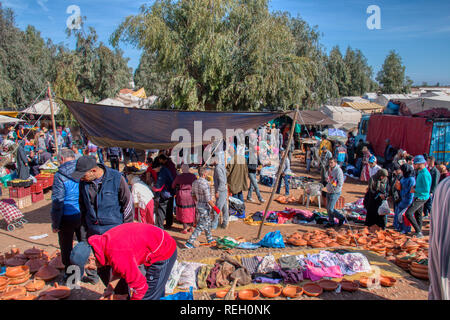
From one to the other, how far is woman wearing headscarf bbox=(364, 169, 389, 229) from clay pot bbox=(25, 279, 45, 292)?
609cm

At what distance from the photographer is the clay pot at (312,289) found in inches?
159

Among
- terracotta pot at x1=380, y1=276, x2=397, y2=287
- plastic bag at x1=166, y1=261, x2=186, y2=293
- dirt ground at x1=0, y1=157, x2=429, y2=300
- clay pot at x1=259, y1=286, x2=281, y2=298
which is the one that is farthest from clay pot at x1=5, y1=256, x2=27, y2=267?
terracotta pot at x1=380, y1=276, x2=397, y2=287

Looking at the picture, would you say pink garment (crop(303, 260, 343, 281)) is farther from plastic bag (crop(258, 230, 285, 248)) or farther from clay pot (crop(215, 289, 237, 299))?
clay pot (crop(215, 289, 237, 299))

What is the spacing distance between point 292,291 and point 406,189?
3949 millimetres

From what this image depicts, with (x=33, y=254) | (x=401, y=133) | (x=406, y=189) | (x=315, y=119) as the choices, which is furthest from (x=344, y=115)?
(x=33, y=254)

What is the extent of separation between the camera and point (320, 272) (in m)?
4.51

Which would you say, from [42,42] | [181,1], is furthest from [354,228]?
[42,42]

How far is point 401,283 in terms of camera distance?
440cm

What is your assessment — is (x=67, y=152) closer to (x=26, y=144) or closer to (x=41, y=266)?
(x=41, y=266)

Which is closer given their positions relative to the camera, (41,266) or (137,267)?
(137,267)

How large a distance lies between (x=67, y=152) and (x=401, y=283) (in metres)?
5.20

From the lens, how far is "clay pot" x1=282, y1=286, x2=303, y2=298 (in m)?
4.00

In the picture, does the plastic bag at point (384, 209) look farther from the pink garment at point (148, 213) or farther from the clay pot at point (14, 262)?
the clay pot at point (14, 262)

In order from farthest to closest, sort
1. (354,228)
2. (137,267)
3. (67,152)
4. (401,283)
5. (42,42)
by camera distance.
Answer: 1. (42,42)
2. (354,228)
3. (67,152)
4. (401,283)
5. (137,267)
